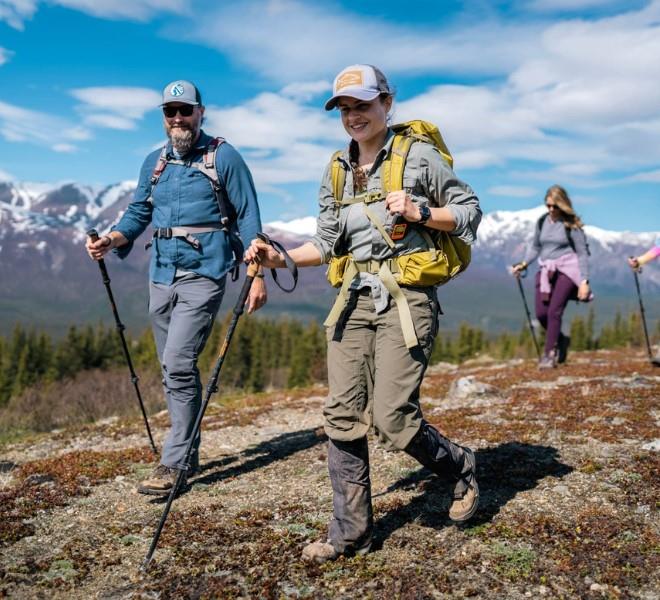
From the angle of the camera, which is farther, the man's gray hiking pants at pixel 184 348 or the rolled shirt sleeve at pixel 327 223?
the man's gray hiking pants at pixel 184 348

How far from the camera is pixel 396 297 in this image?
5.03 metres

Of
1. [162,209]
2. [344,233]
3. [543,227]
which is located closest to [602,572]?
[344,233]

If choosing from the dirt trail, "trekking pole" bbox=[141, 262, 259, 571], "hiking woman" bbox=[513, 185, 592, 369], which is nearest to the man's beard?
"trekking pole" bbox=[141, 262, 259, 571]

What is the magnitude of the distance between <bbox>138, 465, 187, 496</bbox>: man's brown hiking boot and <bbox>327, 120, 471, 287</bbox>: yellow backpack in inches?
128

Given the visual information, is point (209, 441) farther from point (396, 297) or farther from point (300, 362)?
point (300, 362)

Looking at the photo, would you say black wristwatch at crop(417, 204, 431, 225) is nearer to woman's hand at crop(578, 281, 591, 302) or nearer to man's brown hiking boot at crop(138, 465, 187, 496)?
man's brown hiking boot at crop(138, 465, 187, 496)

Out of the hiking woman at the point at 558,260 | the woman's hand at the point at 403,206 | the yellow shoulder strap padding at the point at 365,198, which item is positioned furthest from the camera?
the hiking woman at the point at 558,260

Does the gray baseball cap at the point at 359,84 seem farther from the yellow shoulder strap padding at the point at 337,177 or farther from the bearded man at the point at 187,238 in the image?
the bearded man at the point at 187,238

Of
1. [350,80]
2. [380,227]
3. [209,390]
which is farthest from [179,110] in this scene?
[380,227]

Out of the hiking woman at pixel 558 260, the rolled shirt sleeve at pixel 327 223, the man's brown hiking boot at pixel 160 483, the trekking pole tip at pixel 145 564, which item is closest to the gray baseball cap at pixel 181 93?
the rolled shirt sleeve at pixel 327 223

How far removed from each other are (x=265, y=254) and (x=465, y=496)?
2635 millimetres

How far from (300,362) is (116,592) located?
9215 centimetres

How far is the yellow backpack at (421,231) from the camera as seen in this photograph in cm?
499

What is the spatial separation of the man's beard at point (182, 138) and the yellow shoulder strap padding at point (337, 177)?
2.45 m
